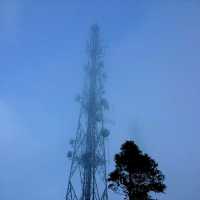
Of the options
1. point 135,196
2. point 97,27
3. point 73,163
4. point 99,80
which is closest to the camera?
point 135,196

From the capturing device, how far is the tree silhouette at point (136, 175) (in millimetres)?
24062

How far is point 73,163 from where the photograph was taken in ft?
161

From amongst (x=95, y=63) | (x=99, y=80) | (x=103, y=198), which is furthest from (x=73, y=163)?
(x=95, y=63)

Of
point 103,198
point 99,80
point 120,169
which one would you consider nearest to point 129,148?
point 120,169

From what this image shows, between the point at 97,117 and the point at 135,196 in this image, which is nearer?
the point at 135,196

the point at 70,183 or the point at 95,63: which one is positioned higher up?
the point at 95,63

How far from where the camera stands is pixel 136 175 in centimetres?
2473

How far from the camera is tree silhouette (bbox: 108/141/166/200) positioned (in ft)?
78.9

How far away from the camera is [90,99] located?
54125 millimetres

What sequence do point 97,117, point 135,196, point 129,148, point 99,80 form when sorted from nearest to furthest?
point 135,196 → point 129,148 → point 97,117 → point 99,80

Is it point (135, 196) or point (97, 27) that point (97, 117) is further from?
point (135, 196)

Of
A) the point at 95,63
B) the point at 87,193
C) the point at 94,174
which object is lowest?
the point at 87,193

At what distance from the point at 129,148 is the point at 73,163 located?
25081 millimetres

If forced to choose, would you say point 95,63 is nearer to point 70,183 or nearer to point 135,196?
point 70,183
